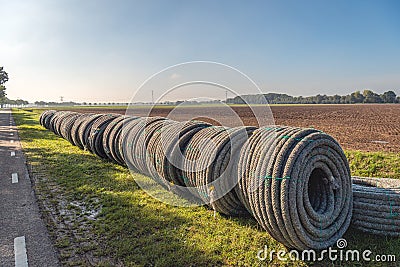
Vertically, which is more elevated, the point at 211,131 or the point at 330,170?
the point at 211,131

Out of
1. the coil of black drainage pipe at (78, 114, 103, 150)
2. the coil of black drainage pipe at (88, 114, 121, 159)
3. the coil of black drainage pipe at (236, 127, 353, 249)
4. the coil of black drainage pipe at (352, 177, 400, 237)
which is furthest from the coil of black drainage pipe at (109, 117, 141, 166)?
the coil of black drainage pipe at (352, 177, 400, 237)

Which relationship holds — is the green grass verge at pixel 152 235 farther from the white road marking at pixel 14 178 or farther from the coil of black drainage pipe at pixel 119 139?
the coil of black drainage pipe at pixel 119 139

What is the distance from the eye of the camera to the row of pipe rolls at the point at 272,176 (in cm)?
361

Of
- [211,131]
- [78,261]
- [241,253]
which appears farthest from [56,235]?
[211,131]

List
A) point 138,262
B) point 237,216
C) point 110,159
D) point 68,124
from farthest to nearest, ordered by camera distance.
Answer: point 68,124 < point 110,159 < point 237,216 < point 138,262

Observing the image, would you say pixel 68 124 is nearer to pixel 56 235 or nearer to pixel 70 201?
pixel 70 201

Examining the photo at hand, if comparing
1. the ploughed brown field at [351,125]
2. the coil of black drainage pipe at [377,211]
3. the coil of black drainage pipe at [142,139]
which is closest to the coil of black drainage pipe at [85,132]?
the ploughed brown field at [351,125]

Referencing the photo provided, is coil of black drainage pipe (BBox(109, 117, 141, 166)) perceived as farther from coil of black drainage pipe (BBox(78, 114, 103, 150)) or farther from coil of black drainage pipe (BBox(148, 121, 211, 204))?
coil of black drainage pipe (BBox(78, 114, 103, 150))

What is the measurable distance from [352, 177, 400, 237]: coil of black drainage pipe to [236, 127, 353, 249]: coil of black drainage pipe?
1.02 ft

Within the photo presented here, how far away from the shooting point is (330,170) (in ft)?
13.4

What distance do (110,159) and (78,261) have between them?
6.08m

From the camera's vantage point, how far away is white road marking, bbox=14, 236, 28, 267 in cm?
365

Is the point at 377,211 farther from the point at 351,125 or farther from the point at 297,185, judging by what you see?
the point at 351,125

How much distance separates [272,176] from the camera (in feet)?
12.0
